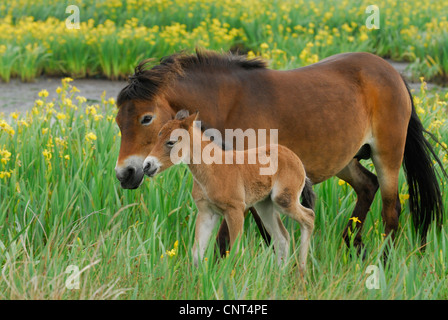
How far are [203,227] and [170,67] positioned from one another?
2.87 feet

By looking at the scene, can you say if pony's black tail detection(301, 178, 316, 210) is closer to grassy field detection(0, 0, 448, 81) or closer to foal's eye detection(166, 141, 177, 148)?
foal's eye detection(166, 141, 177, 148)

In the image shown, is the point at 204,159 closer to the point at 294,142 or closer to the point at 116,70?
the point at 294,142

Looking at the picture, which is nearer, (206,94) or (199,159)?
(199,159)

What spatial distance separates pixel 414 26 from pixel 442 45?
2.13 m

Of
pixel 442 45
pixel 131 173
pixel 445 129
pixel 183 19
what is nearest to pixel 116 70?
pixel 183 19

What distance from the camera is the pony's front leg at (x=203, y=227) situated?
10.9 ft

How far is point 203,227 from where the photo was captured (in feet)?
11.0

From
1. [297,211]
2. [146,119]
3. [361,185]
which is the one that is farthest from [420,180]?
[146,119]

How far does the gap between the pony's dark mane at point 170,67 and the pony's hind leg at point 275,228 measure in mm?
776

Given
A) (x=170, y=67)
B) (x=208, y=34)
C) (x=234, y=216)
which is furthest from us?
(x=208, y=34)

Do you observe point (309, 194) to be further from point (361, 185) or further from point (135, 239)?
point (361, 185)

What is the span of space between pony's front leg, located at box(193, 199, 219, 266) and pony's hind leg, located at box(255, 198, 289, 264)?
0.32 m

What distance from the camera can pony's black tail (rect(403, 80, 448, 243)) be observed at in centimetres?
473

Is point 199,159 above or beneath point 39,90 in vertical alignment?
beneath
